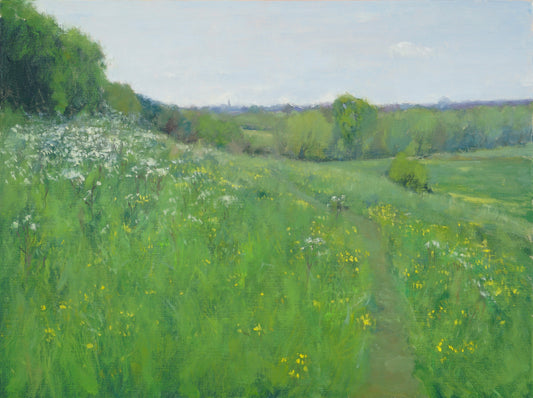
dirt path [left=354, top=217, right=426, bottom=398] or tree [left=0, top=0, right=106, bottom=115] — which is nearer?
dirt path [left=354, top=217, right=426, bottom=398]

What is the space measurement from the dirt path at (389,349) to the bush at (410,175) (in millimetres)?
21832

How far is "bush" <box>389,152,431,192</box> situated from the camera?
1070 inches

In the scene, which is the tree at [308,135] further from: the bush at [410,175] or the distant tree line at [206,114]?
the bush at [410,175]

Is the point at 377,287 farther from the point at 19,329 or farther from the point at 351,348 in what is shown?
the point at 19,329

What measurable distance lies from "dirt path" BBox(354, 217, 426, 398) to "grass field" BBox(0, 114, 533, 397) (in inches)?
0.9

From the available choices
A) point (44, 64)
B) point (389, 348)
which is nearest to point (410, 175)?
point (44, 64)

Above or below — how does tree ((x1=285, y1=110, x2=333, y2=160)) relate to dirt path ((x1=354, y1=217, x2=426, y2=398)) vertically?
above

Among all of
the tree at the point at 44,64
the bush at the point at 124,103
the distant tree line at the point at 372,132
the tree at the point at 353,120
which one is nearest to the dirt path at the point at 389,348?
the tree at the point at 44,64

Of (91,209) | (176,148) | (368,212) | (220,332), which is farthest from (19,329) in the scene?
(368,212)

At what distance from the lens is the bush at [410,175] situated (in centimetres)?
2717

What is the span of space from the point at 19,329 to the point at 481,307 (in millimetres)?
5353

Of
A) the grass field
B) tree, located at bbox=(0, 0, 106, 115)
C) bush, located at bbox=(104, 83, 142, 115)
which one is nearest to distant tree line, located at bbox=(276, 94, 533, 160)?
bush, located at bbox=(104, 83, 142, 115)

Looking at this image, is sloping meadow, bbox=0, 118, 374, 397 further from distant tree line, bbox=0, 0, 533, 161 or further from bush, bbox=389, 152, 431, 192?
bush, bbox=389, 152, 431, 192

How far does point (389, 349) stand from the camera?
4.68 m
